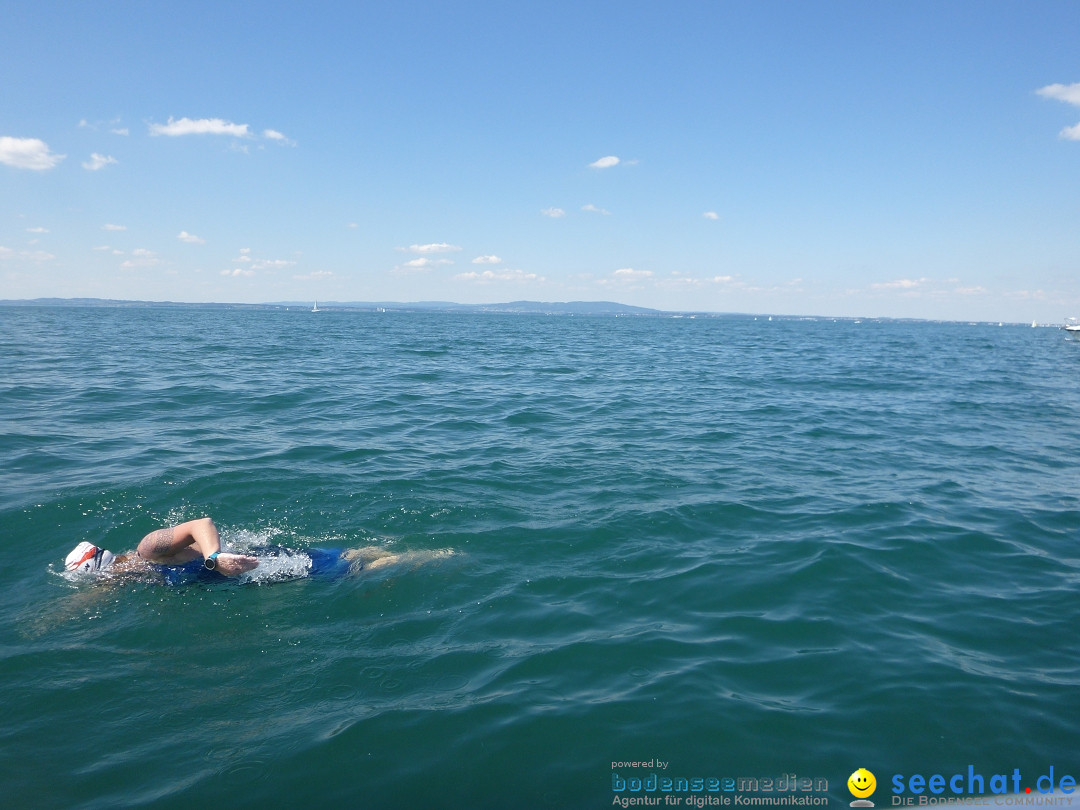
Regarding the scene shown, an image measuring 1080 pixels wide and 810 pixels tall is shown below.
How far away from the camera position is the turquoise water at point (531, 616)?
183 inches

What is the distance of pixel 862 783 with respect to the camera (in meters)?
4.40

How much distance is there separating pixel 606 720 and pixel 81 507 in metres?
9.49

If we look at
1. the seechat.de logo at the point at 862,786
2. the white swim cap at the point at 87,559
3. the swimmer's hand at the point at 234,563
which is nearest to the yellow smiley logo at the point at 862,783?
the seechat.de logo at the point at 862,786

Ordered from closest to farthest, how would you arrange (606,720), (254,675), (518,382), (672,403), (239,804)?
(239,804)
(606,720)
(254,675)
(672,403)
(518,382)

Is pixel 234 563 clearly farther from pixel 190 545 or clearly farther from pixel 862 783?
pixel 862 783

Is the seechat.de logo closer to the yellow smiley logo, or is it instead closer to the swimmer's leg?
the yellow smiley logo

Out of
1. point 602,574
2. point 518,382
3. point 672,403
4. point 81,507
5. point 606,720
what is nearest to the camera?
point 606,720

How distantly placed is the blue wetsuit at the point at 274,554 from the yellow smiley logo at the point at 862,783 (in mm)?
5994

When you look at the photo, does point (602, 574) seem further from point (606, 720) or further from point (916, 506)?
point (916, 506)

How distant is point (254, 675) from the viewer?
566 centimetres

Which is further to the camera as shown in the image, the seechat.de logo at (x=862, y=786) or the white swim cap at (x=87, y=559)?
the white swim cap at (x=87, y=559)

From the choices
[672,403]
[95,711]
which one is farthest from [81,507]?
[672,403]

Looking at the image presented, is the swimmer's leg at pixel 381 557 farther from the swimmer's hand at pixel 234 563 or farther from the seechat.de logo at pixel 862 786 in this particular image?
the seechat.de logo at pixel 862 786

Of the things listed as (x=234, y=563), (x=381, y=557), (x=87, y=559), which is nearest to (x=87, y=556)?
(x=87, y=559)
